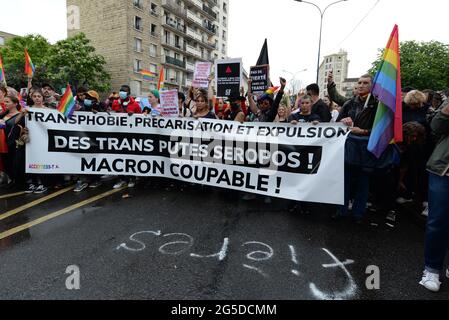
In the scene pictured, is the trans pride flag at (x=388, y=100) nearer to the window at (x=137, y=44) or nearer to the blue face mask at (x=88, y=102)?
the blue face mask at (x=88, y=102)

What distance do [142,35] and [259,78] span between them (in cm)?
3463

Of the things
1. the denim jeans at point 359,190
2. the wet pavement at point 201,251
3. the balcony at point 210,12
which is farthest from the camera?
the balcony at point 210,12

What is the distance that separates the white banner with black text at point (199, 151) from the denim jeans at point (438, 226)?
1.33 meters

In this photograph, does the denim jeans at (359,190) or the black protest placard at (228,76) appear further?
the black protest placard at (228,76)

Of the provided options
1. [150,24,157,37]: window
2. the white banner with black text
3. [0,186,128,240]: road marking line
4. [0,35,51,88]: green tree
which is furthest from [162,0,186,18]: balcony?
[0,186,128,240]: road marking line

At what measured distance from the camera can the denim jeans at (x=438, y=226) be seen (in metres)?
2.44

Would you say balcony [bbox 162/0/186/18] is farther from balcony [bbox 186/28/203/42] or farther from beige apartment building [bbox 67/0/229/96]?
balcony [bbox 186/28/203/42]

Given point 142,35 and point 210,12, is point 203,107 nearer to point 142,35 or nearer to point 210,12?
point 142,35

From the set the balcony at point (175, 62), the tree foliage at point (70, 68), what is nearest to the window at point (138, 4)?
the balcony at point (175, 62)

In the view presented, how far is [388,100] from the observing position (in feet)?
11.1

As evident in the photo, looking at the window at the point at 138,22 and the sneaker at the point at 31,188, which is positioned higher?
the window at the point at 138,22

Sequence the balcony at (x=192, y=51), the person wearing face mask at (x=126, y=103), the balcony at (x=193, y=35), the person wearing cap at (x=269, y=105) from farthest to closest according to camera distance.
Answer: the balcony at (x=192, y=51), the balcony at (x=193, y=35), the person wearing face mask at (x=126, y=103), the person wearing cap at (x=269, y=105)

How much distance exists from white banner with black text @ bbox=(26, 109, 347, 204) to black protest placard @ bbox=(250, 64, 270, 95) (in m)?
2.10
